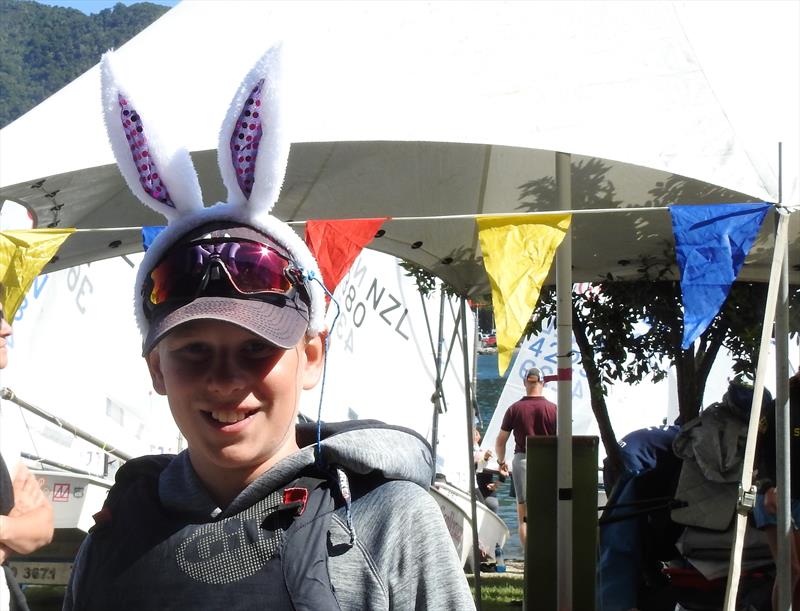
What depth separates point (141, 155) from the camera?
1.54 metres

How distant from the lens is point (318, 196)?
6.66 meters

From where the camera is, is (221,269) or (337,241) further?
(337,241)

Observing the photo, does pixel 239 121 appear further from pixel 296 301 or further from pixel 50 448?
pixel 50 448

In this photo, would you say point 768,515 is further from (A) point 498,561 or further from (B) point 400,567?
(A) point 498,561

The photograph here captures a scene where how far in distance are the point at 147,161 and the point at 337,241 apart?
3115 mm

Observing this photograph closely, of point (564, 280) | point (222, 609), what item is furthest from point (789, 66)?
point (222, 609)

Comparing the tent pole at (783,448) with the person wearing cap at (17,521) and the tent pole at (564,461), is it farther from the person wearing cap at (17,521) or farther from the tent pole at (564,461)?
the person wearing cap at (17,521)

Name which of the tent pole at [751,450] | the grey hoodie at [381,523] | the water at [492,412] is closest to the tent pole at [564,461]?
the tent pole at [751,450]

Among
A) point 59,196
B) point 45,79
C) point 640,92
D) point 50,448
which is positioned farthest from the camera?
point 45,79

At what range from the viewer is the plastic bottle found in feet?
31.6

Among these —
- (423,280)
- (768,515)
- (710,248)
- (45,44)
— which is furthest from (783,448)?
(45,44)

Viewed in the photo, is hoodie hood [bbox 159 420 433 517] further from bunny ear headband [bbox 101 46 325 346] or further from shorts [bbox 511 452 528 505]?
shorts [bbox 511 452 528 505]

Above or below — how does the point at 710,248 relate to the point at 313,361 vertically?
above

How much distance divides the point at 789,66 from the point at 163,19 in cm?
320
